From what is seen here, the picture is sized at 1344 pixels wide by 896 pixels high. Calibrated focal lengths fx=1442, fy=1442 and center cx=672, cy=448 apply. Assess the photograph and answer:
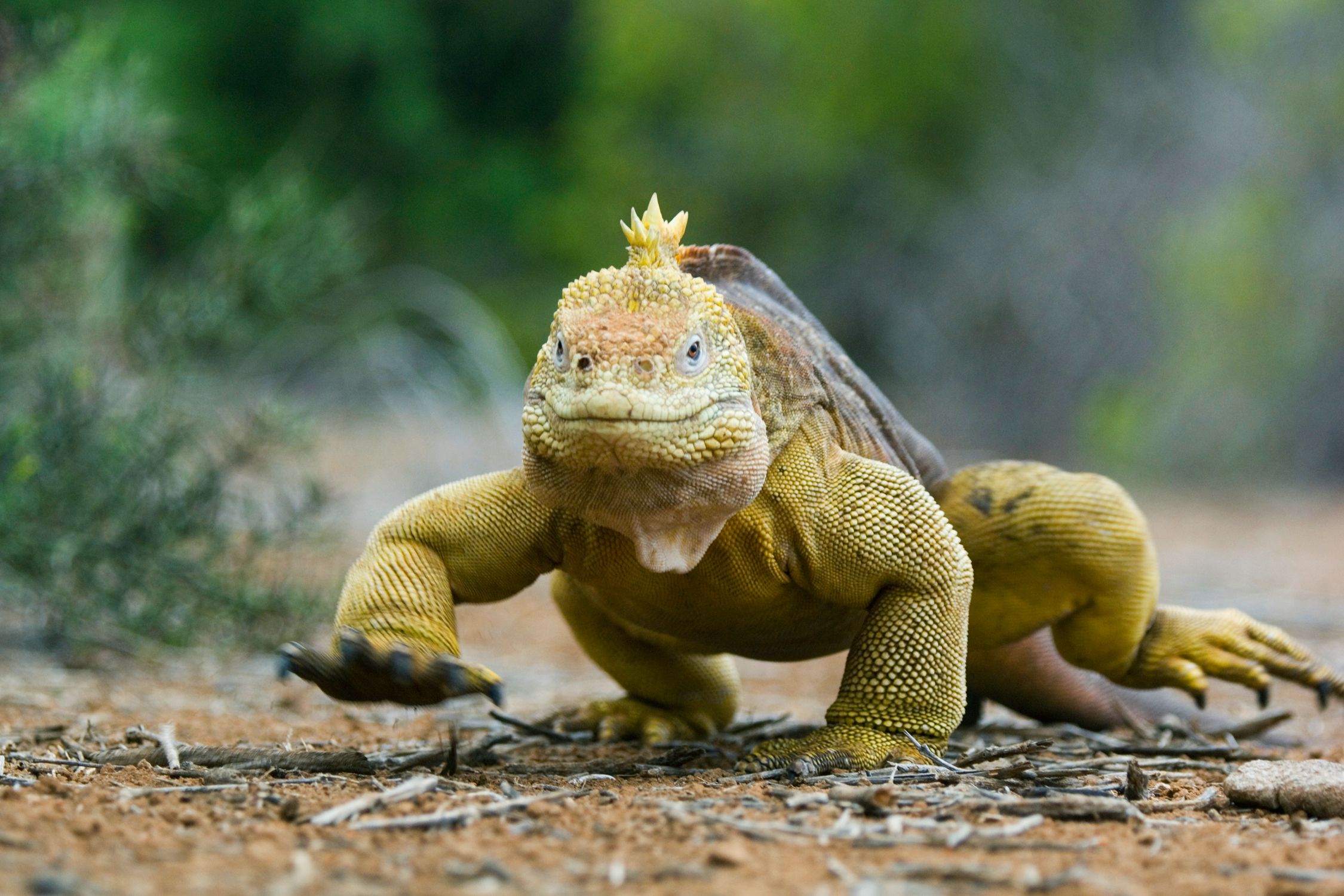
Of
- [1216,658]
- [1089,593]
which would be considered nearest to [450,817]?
[1089,593]

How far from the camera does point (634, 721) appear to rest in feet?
17.6

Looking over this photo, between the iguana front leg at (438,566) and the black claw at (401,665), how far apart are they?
135mm

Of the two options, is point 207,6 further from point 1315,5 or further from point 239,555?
point 239,555

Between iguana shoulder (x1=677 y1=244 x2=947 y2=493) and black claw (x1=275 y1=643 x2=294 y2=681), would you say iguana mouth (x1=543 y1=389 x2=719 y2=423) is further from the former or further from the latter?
black claw (x1=275 y1=643 x2=294 y2=681)

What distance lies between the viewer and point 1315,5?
60.1 feet

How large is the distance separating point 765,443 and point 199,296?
484 centimetres

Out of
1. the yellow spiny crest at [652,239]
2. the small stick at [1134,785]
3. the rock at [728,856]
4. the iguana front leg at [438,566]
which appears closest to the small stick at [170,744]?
the iguana front leg at [438,566]

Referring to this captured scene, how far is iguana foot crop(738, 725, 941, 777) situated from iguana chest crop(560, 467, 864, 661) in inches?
15.8

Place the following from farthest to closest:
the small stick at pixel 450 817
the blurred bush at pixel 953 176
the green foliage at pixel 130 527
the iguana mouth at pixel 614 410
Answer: the blurred bush at pixel 953 176
the green foliage at pixel 130 527
the iguana mouth at pixel 614 410
the small stick at pixel 450 817

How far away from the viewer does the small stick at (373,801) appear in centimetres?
333

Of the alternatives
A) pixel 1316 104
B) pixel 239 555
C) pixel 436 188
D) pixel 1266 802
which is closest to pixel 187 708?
pixel 239 555

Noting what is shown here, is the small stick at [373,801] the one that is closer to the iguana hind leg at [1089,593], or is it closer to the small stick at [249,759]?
the small stick at [249,759]

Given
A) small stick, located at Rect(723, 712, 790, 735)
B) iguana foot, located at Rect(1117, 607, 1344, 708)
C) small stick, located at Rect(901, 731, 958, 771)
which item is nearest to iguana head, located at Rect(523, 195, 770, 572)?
small stick, located at Rect(901, 731, 958, 771)

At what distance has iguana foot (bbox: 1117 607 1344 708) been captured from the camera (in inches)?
211
